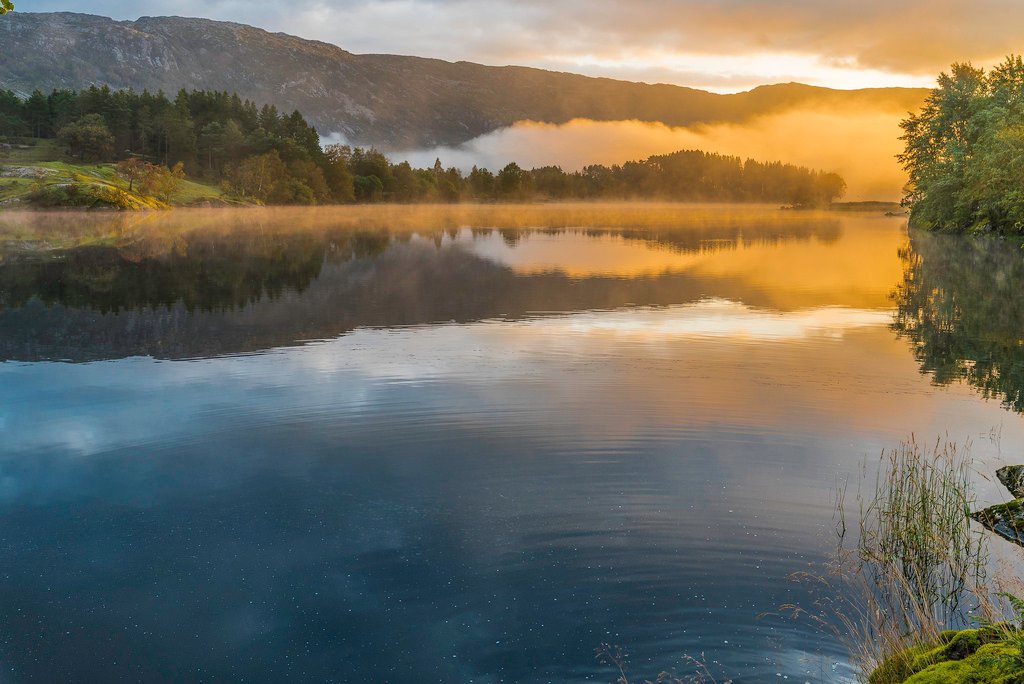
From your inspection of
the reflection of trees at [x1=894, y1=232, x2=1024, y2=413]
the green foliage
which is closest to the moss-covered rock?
the reflection of trees at [x1=894, y1=232, x2=1024, y2=413]

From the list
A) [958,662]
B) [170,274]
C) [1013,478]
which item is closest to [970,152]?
[170,274]

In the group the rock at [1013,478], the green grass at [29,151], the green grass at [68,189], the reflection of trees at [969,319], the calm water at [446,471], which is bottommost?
the calm water at [446,471]

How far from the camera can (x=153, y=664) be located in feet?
32.0

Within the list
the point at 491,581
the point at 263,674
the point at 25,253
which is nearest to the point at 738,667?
the point at 491,581

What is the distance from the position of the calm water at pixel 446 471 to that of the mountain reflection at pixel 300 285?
0.37 metres

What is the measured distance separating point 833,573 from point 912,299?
111 feet

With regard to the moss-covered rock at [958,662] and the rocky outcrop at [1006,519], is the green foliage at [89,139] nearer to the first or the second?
the rocky outcrop at [1006,519]

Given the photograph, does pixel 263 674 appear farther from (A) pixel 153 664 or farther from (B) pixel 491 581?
(B) pixel 491 581

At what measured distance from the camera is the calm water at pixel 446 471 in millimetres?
10242

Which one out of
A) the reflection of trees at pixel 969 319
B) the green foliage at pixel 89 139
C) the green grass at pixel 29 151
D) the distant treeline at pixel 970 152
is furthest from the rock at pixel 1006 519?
the green foliage at pixel 89 139

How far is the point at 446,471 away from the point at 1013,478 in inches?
394

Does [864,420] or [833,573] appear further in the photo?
[864,420]

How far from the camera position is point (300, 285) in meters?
46.2

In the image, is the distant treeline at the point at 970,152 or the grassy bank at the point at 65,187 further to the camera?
the grassy bank at the point at 65,187
